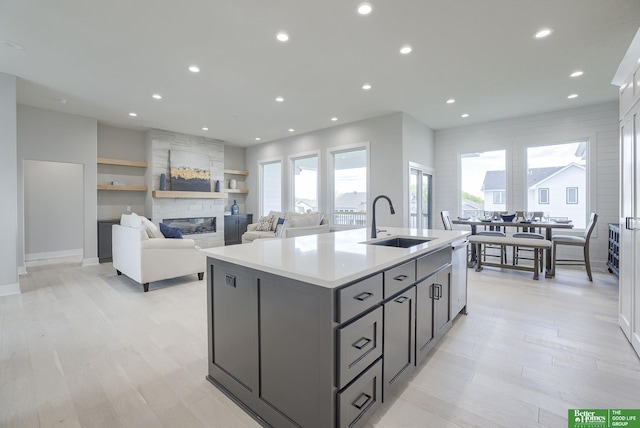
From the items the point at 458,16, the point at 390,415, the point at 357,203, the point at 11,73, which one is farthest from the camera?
the point at 357,203

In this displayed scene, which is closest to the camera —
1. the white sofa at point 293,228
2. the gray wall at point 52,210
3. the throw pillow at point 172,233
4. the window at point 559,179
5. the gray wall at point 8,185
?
the gray wall at point 8,185

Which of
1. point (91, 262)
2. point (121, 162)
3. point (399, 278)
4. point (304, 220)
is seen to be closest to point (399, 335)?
point (399, 278)

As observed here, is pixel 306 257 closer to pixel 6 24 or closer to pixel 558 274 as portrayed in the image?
pixel 6 24

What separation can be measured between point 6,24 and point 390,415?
4.91 meters

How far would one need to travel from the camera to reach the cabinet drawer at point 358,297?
129 centimetres

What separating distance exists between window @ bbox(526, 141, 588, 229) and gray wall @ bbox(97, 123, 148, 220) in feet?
29.6

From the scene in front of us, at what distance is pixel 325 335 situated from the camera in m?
1.27

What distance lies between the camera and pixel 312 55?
347 cm

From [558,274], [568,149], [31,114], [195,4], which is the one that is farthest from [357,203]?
[31,114]

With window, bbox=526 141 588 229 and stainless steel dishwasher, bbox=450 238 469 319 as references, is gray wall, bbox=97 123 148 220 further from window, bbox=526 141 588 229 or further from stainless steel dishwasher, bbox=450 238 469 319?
window, bbox=526 141 588 229

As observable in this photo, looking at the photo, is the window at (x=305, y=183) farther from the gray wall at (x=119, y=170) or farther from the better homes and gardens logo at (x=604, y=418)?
the better homes and gardens logo at (x=604, y=418)

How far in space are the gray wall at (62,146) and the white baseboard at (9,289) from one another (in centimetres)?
163

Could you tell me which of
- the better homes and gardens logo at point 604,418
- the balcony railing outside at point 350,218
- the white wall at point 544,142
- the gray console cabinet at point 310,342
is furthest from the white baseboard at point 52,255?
the white wall at point 544,142

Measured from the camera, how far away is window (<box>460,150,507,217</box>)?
6.36 meters
